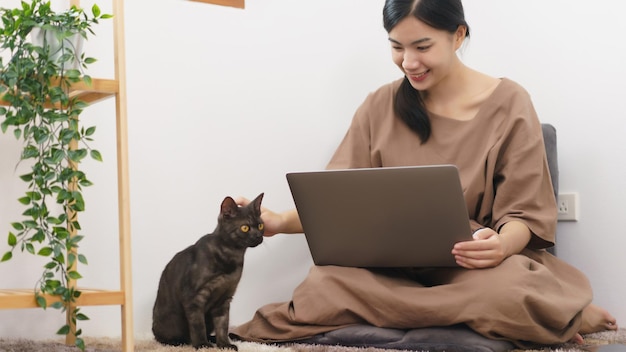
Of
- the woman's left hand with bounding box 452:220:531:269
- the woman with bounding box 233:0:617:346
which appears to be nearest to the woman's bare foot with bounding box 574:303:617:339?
the woman with bounding box 233:0:617:346

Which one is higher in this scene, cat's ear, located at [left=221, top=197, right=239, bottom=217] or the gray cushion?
cat's ear, located at [left=221, top=197, right=239, bottom=217]

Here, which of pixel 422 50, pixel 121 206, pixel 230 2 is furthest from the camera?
pixel 230 2

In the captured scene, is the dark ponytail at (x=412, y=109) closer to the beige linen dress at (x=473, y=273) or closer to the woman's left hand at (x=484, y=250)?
the beige linen dress at (x=473, y=273)

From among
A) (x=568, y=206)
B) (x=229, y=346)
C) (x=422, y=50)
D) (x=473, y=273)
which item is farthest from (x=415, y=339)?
(x=568, y=206)

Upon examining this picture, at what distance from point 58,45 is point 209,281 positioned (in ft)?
1.86

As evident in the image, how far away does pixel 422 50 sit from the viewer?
2008mm

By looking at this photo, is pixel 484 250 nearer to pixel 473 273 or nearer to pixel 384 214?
pixel 473 273

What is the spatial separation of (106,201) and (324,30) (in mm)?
871

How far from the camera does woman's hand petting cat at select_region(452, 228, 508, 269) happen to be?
69.6 inches

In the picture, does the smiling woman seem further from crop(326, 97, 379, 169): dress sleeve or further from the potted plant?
Result: the potted plant

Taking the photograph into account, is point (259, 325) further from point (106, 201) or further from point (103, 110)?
point (103, 110)

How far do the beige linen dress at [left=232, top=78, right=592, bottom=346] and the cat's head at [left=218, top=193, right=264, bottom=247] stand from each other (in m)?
0.20

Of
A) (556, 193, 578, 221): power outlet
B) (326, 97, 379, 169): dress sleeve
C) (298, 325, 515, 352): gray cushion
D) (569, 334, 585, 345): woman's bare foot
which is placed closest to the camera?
(298, 325, 515, 352): gray cushion

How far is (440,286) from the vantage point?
5.93 ft
